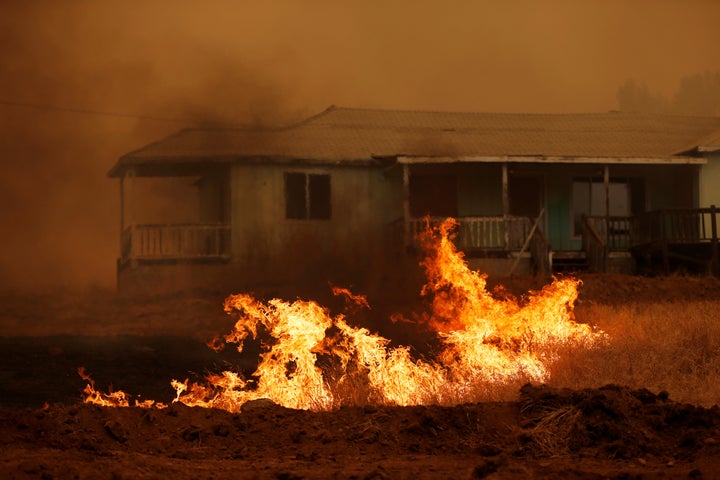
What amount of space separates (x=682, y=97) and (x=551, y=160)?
43758mm

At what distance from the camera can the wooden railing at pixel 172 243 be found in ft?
79.2

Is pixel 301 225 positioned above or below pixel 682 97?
below

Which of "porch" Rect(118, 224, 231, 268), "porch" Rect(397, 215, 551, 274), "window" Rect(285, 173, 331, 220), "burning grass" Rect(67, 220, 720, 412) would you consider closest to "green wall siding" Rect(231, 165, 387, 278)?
"window" Rect(285, 173, 331, 220)

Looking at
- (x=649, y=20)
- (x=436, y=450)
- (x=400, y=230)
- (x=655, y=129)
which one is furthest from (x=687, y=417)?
(x=649, y=20)

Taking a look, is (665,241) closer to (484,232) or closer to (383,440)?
(484,232)

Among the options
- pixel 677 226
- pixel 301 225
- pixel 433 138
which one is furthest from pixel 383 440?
pixel 433 138

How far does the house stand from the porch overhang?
0.03 metres

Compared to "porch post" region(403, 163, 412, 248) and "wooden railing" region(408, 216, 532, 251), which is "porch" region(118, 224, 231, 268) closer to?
"porch post" region(403, 163, 412, 248)

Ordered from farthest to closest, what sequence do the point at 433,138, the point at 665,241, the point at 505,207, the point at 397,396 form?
the point at 433,138
the point at 505,207
the point at 665,241
the point at 397,396

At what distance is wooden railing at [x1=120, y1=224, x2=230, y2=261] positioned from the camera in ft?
79.2

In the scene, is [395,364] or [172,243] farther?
[172,243]

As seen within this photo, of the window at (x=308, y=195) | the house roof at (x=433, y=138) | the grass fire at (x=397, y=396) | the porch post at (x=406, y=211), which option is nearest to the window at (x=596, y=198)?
the house roof at (x=433, y=138)

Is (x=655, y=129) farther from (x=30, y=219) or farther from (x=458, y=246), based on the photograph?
(x=30, y=219)

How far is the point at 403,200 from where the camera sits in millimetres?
24109
